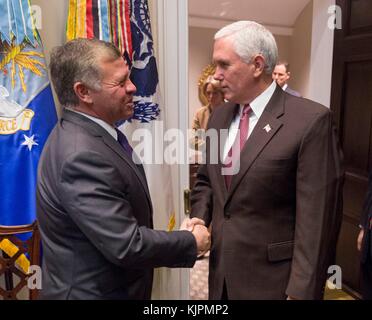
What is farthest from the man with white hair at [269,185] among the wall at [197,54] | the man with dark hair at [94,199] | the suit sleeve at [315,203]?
the wall at [197,54]

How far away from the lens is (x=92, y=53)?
103cm

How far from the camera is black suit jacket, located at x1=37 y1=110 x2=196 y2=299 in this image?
94cm

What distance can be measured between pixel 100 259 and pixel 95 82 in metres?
0.51

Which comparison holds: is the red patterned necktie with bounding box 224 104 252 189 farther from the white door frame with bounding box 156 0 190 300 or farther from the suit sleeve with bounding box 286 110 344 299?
the white door frame with bounding box 156 0 190 300

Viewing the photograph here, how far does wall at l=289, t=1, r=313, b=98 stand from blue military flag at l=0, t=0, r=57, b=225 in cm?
335

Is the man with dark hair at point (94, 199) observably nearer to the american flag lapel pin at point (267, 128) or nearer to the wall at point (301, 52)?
the american flag lapel pin at point (267, 128)

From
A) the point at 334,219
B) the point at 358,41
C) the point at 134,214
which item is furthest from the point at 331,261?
the point at 358,41

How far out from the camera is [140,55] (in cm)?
173

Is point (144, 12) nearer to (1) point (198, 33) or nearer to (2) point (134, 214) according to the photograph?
(2) point (134, 214)

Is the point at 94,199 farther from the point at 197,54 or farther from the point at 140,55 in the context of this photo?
the point at 197,54

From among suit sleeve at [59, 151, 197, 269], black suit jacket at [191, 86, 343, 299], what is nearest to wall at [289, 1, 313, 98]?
black suit jacket at [191, 86, 343, 299]

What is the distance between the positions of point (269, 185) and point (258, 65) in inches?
16.3

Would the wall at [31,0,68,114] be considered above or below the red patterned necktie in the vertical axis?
A: above

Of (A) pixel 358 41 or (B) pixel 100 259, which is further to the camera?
(A) pixel 358 41
